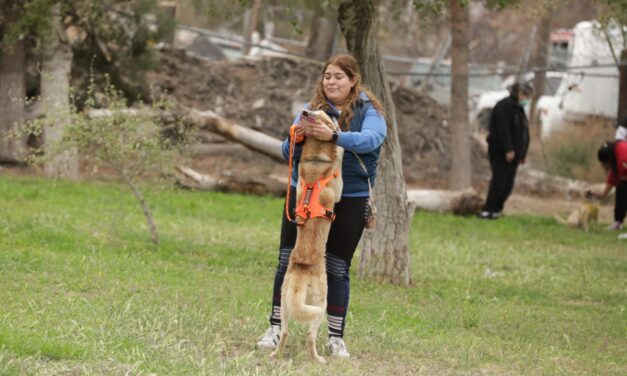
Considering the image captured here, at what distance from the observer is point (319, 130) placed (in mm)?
6477

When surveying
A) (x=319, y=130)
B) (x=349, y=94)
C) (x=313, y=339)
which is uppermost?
(x=349, y=94)

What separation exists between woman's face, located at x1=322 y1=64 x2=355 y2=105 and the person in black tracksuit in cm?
1038

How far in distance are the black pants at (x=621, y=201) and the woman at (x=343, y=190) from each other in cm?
990

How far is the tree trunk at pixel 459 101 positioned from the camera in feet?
64.3

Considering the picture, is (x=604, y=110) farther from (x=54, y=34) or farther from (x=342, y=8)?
(x=342, y=8)

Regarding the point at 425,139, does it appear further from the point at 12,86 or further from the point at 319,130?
the point at 319,130


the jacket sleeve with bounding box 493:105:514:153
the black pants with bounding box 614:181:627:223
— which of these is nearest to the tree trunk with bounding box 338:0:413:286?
the black pants with bounding box 614:181:627:223

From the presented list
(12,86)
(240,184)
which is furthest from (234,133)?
(12,86)

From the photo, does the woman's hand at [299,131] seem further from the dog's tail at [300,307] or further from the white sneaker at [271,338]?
the white sneaker at [271,338]

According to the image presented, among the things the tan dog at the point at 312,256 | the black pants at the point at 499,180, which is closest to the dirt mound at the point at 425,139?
the black pants at the point at 499,180

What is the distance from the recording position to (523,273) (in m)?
12.7

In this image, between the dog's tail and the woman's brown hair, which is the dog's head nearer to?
the woman's brown hair

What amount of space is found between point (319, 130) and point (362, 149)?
308 millimetres

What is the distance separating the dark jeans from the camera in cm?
682
